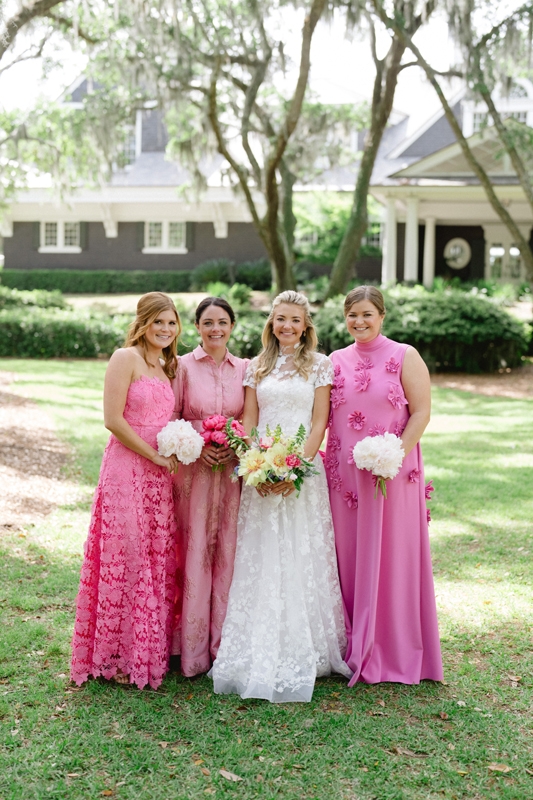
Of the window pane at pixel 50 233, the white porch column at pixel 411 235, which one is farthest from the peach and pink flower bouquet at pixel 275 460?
the window pane at pixel 50 233

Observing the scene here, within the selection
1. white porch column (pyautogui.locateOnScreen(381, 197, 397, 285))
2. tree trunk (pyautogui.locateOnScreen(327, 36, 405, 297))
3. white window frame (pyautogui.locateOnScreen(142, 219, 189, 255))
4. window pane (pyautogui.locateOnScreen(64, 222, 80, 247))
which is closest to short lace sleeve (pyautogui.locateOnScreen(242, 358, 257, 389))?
tree trunk (pyautogui.locateOnScreen(327, 36, 405, 297))

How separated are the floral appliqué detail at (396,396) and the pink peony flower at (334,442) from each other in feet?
1.34

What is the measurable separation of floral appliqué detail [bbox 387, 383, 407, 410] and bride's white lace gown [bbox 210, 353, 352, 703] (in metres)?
0.34

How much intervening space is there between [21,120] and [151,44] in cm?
555

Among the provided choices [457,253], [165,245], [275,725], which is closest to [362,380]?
[275,725]

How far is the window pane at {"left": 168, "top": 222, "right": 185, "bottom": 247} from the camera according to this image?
102 ft

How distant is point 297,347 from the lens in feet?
15.0

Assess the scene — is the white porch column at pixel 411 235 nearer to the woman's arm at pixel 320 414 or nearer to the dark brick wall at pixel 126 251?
the dark brick wall at pixel 126 251

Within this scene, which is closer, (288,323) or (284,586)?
(284,586)

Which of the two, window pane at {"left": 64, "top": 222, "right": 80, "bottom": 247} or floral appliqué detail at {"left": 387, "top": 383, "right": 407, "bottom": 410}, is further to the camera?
window pane at {"left": 64, "top": 222, "right": 80, "bottom": 247}

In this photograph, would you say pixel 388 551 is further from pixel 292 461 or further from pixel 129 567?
pixel 129 567

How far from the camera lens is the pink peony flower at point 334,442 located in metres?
4.65

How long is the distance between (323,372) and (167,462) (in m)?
0.98
